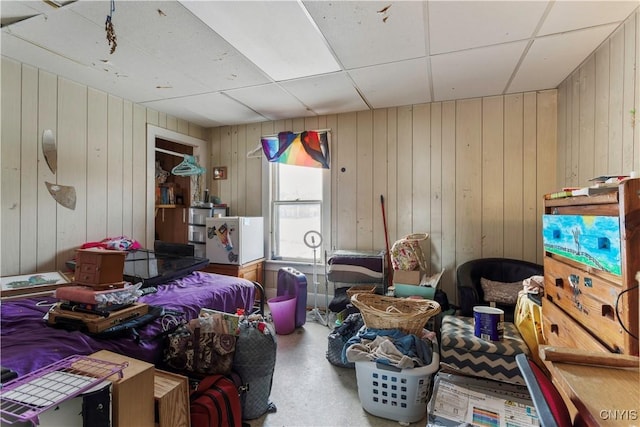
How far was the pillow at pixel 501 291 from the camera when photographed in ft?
8.28

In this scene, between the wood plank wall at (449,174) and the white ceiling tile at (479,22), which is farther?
the wood plank wall at (449,174)

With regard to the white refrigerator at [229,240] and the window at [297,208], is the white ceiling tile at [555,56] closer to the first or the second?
the window at [297,208]

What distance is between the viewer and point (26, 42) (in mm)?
2090

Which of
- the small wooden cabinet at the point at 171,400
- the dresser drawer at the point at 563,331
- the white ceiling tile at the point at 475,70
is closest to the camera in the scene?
the dresser drawer at the point at 563,331

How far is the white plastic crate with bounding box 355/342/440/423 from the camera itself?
1701mm

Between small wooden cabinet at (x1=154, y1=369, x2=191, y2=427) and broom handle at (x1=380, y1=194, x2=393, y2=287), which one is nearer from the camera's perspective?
small wooden cabinet at (x1=154, y1=369, x2=191, y2=427)

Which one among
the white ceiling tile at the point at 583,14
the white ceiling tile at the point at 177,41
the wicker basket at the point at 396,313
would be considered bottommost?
the wicker basket at the point at 396,313

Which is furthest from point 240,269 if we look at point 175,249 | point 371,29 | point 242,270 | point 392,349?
point 371,29

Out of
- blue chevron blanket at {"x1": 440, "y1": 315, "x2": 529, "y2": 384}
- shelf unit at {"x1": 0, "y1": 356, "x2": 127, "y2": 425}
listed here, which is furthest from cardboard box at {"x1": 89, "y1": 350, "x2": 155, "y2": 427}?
blue chevron blanket at {"x1": 440, "y1": 315, "x2": 529, "y2": 384}

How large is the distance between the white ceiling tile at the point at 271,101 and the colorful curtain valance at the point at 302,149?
0.26 m

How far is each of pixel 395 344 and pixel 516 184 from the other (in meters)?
2.24

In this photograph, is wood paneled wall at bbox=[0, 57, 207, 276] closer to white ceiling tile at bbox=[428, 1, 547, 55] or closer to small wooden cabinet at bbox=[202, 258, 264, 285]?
small wooden cabinet at bbox=[202, 258, 264, 285]

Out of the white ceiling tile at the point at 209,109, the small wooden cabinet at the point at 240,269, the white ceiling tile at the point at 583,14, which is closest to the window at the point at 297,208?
the small wooden cabinet at the point at 240,269

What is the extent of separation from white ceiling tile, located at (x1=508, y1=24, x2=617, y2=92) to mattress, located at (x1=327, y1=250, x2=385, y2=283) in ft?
6.89
